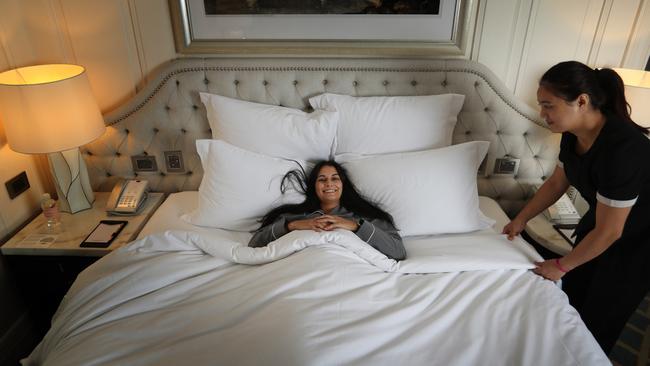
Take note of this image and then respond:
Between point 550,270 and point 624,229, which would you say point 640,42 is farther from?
point 550,270

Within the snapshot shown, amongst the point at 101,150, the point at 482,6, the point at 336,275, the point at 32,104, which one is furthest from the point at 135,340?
the point at 482,6

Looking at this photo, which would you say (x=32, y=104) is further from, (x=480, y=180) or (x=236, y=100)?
(x=480, y=180)

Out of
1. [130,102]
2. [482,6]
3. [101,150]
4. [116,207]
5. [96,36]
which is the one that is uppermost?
[482,6]

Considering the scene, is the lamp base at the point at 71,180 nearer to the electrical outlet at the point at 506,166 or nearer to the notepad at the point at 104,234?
the notepad at the point at 104,234

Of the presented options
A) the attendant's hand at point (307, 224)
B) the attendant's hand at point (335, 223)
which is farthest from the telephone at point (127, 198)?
the attendant's hand at point (335, 223)

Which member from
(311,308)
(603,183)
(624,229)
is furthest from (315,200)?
(624,229)

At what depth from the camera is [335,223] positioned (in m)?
1.73

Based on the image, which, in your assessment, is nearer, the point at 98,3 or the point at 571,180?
the point at 571,180

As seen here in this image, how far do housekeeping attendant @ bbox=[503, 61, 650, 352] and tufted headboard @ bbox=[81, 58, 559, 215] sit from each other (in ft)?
1.67

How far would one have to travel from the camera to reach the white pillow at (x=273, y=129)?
198cm

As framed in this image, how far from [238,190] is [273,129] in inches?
13.7

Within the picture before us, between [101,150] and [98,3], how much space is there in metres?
0.75

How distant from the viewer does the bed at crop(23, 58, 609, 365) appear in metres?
1.22

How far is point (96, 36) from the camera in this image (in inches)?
81.6
